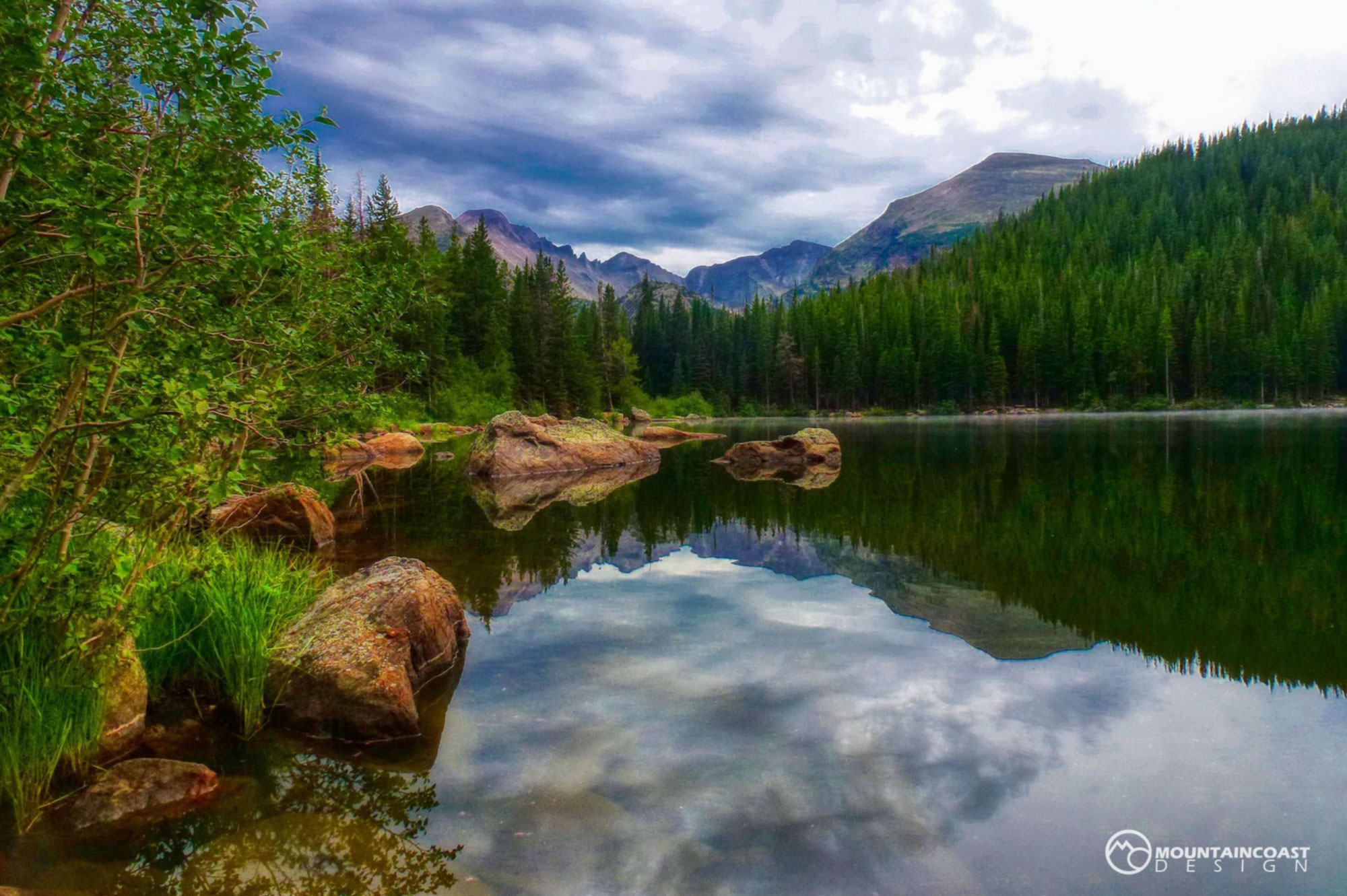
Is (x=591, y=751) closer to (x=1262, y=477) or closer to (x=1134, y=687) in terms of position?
(x=1134, y=687)

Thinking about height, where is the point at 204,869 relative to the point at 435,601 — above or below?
below

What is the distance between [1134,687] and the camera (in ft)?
19.4

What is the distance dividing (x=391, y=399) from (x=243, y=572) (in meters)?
3.58

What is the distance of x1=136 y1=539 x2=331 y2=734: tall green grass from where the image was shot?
5344 millimetres

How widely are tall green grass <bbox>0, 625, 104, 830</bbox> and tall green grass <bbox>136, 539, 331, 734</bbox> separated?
0.61 m

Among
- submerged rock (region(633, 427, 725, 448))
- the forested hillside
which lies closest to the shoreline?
the forested hillside

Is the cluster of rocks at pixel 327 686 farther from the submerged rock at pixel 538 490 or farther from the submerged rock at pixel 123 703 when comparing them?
the submerged rock at pixel 538 490

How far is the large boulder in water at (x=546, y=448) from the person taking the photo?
2312cm

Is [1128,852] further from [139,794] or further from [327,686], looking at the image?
[139,794]

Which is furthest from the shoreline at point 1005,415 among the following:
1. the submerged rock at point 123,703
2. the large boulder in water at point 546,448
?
the submerged rock at point 123,703

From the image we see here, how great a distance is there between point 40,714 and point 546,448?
2086 cm

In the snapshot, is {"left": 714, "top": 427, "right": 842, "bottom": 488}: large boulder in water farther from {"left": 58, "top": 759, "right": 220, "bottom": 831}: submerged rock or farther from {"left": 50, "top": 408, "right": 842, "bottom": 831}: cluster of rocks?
{"left": 58, "top": 759, "right": 220, "bottom": 831}: submerged rock

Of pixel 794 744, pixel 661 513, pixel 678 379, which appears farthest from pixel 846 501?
pixel 678 379

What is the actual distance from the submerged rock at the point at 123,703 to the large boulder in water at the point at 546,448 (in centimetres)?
1763
